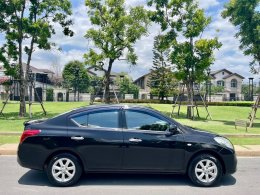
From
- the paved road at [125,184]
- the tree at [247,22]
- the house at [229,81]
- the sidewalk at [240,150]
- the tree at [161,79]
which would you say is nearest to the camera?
the paved road at [125,184]

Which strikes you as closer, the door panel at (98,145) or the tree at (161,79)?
the door panel at (98,145)

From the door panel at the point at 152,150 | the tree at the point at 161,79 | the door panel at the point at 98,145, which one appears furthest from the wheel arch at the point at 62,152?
the tree at the point at 161,79

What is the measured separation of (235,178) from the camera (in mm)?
6961

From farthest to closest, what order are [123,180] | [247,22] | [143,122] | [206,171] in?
[247,22], [123,180], [143,122], [206,171]

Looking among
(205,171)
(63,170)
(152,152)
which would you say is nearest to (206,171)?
(205,171)

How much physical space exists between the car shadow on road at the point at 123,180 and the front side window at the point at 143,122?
1157 millimetres

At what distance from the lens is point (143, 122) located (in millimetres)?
6363

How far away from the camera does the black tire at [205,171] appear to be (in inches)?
246

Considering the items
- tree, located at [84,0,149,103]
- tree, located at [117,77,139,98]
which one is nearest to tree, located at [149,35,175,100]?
tree, located at [117,77,139,98]

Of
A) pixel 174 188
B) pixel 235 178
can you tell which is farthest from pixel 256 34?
pixel 174 188

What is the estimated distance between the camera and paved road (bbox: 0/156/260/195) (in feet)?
19.3

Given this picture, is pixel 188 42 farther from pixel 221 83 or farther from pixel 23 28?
pixel 221 83

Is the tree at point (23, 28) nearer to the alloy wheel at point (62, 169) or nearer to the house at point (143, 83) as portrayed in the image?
the alloy wheel at point (62, 169)

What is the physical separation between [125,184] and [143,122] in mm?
1303
